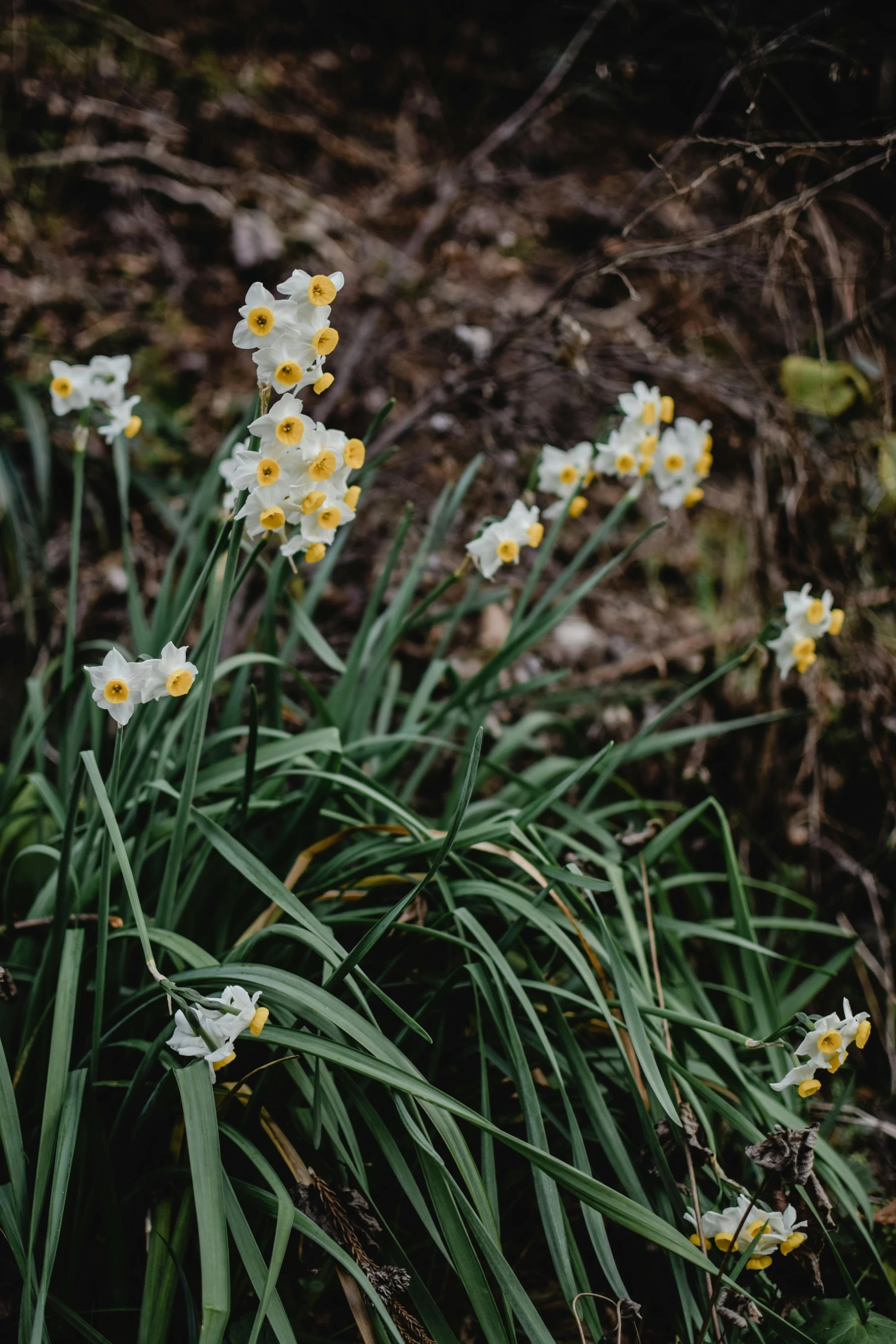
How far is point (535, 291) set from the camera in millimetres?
3291

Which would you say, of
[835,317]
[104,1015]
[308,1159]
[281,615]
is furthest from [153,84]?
[308,1159]

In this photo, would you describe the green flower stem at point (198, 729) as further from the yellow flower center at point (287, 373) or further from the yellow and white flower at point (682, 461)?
the yellow and white flower at point (682, 461)

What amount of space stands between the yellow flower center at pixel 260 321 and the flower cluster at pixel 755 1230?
1254mm

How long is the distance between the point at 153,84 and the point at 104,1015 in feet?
11.2

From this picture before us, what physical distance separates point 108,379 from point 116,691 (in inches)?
31.2

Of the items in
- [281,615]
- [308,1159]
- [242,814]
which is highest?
[281,615]

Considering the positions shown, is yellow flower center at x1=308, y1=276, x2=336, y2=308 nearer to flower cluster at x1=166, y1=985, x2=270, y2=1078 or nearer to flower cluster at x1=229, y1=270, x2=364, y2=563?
flower cluster at x1=229, y1=270, x2=364, y2=563

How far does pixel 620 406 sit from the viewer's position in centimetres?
157

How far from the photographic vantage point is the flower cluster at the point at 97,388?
1.44m

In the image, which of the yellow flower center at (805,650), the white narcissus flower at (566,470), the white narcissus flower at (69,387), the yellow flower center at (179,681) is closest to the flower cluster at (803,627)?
the yellow flower center at (805,650)

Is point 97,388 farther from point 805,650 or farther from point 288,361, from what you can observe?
point 805,650

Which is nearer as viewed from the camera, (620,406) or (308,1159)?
(308,1159)

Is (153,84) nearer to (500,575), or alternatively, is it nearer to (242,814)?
(500,575)

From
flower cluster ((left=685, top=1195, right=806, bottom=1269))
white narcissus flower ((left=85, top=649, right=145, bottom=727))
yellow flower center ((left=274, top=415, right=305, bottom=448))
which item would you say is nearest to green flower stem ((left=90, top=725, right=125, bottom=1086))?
white narcissus flower ((left=85, top=649, right=145, bottom=727))
